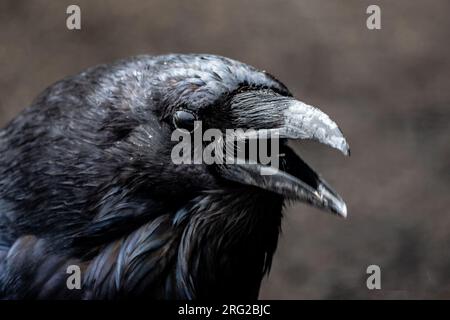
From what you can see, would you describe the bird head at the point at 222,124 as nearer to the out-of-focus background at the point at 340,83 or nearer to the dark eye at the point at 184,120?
the dark eye at the point at 184,120

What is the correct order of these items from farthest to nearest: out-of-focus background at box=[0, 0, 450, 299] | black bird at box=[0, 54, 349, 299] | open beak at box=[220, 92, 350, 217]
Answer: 1. out-of-focus background at box=[0, 0, 450, 299]
2. black bird at box=[0, 54, 349, 299]
3. open beak at box=[220, 92, 350, 217]

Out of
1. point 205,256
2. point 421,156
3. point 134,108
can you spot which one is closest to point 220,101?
point 134,108

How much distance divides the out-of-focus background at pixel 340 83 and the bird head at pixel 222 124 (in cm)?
271

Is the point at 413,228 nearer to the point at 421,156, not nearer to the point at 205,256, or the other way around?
the point at 421,156

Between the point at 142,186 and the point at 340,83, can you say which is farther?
the point at 340,83

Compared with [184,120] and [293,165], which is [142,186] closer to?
[184,120]

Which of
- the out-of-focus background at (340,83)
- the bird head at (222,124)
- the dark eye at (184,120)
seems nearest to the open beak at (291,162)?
the bird head at (222,124)

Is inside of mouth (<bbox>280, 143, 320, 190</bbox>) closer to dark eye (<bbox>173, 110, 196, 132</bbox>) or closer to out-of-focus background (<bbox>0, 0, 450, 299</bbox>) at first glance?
dark eye (<bbox>173, 110, 196, 132</bbox>)

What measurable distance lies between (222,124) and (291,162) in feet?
0.75

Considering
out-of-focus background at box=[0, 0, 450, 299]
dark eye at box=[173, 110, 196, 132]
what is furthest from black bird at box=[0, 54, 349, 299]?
out-of-focus background at box=[0, 0, 450, 299]

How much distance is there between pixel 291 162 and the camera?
2.75m

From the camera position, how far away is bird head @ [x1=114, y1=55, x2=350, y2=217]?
2.67 meters

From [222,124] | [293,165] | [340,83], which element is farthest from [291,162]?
[340,83]
